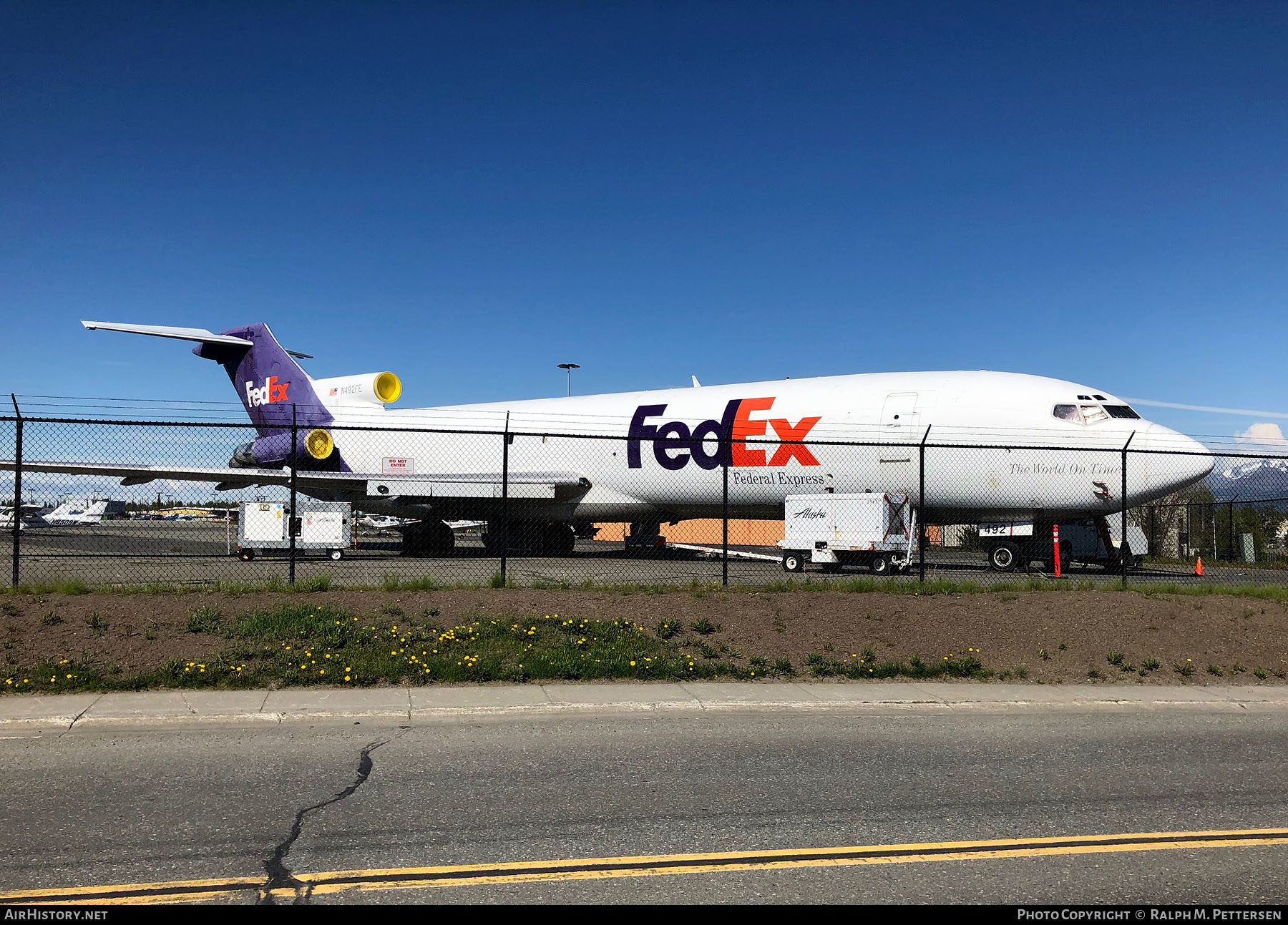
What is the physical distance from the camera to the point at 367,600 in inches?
457

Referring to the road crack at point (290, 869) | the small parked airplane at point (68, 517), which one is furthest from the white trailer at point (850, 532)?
the small parked airplane at point (68, 517)

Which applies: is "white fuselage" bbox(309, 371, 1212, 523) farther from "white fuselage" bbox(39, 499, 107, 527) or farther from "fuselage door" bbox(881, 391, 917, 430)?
"white fuselage" bbox(39, 499, 107, 527)

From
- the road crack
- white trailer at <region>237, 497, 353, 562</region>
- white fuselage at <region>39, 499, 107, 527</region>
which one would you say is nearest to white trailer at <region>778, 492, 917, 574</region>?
white trailer at <region>237, 497, 353, 562</region>

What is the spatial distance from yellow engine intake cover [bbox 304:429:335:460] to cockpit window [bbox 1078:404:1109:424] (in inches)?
862

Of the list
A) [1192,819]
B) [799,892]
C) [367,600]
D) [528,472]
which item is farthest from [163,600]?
[528,472]

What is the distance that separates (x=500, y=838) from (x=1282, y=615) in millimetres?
12218

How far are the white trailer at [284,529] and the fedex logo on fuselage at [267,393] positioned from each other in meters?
4.63

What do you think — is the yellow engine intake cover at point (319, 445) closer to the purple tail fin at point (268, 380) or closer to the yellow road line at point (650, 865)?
the purple tail fin at point (268, 380)

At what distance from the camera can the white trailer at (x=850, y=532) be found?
18719 mm

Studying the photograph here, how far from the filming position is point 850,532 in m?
19.0

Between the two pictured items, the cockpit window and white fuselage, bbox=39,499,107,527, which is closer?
the cockpit window

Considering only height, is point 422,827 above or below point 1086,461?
below

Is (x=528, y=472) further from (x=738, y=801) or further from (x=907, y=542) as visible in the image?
(x=738, y=801)

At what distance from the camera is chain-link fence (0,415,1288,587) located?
17.5 m
